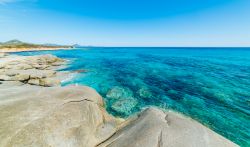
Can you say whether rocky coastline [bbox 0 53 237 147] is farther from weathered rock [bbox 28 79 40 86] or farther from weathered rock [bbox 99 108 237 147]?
weathered rock [bbox 28 79 40 86]

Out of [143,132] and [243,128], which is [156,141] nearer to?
[143,132]

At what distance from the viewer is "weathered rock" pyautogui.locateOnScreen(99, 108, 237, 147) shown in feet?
19.5

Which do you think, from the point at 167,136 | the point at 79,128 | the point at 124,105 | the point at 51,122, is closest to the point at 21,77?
the point at 124,105

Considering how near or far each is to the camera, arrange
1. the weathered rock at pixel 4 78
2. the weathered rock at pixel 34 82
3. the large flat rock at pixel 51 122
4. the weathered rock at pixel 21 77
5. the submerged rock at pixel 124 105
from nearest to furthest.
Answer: the large flat rock at pixel 51 122 → the submerged rock at pixel 124 105 → the weathered rock at pixel 4 78 → the weathered rock at pixel 21 77 → the weathered rock at pixel 34 82

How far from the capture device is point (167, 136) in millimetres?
6273

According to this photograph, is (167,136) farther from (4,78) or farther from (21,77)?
(4,78)

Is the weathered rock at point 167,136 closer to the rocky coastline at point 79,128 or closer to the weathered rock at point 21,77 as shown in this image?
the rocky coastline at point 79,128

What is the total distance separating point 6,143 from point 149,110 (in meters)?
6.36

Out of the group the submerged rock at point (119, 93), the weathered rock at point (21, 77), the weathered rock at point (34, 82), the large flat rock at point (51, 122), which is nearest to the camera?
the large flat rock at point (51, 122)

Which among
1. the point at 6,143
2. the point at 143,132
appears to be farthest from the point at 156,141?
the point at 6,143

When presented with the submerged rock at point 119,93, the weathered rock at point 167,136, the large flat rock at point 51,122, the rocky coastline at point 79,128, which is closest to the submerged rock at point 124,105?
the submerged rock at point 119,93

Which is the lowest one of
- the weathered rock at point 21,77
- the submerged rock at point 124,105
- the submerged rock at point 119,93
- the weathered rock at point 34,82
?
the submerged rock at point 119,93

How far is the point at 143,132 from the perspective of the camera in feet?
21.8

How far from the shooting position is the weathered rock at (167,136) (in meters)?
5.95
